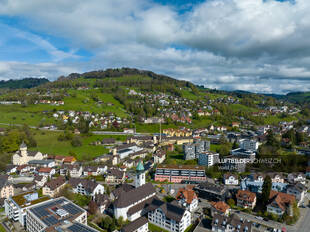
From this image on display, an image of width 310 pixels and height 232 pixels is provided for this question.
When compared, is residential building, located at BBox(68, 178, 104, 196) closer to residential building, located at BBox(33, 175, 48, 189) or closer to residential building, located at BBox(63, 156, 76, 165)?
residential building, located at BBox(33, 175, 48, 189)

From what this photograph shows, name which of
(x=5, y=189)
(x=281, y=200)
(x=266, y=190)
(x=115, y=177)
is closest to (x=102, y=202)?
(x=115, y=177)

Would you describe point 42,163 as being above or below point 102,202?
above

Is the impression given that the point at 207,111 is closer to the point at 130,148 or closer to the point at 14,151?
the point at 130,148

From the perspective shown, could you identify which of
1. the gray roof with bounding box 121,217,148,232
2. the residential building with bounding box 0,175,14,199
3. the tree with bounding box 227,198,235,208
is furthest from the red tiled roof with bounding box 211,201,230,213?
the residential building with bounding box 0,175,14,199

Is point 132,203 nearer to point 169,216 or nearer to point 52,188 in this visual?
point 169,216

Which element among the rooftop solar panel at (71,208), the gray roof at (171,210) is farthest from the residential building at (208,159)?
the rooftop solar panel at (71,208)

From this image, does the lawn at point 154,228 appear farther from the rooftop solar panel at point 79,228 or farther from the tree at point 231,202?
the tree at point 231,202

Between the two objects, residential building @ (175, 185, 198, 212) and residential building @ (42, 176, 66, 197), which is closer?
residential building @ (175, 185, 198, 212)
